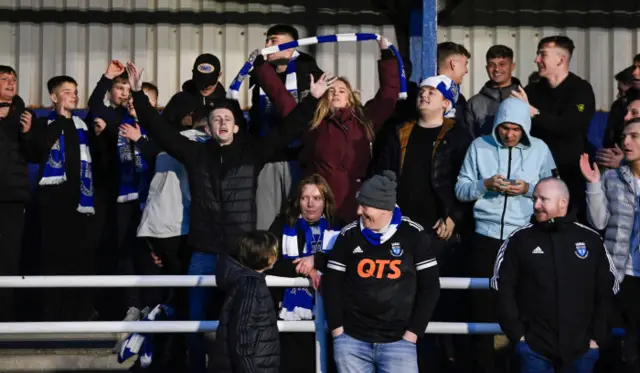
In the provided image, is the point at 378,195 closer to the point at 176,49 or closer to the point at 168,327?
the point at 168,327

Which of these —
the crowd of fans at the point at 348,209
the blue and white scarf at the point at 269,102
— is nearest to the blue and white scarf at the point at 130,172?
the crowd of fans at the point at 348,209

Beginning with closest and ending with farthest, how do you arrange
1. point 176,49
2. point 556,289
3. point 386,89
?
point 556,289 < point 386,89 < point 176,49

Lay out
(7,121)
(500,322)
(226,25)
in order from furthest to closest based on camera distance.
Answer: (226,25)
(7,121)
(500,322)

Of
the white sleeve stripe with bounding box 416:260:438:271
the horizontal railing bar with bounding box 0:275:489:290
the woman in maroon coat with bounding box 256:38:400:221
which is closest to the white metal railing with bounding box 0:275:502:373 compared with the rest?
the horizontal railing bar with bounding box 0:275:489:290

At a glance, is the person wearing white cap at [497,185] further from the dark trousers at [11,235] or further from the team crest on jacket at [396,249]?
the dark trousers at [11,235]

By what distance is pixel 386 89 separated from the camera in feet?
28.3

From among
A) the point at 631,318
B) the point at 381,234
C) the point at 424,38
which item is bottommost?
the point at 631,318

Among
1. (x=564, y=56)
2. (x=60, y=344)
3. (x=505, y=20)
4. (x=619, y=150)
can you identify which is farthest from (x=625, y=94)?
(x=60, y=344)

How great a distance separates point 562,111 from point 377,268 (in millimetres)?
2583

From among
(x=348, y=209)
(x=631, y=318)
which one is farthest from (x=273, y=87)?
(x=631, y=318)

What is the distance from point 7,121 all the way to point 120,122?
91 centimetres

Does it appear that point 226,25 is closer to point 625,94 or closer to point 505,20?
point 505,20

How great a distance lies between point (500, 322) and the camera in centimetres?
684

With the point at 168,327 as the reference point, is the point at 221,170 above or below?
above
